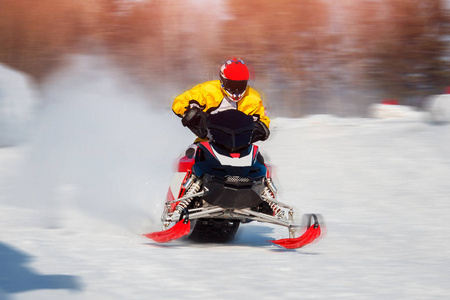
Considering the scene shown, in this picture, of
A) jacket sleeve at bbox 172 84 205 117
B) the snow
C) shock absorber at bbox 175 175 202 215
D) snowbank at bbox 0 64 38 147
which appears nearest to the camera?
the snow

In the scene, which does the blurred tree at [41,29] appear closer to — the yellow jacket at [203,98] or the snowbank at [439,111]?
the snowbank at [439,111]

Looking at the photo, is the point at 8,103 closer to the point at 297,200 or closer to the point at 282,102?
the point at 297,200

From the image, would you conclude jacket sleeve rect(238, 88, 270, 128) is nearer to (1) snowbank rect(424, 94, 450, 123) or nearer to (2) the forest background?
(1) snowbank rect(424, 94, 450, 123)

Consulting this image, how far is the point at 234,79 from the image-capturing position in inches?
271

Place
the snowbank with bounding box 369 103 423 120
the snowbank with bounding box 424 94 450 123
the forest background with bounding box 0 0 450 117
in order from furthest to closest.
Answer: the forest background with bounding box 0 0 450 117, the snowbank with bounding box 369 103 423 120, the snowbank with bounding box 424 94 450 123

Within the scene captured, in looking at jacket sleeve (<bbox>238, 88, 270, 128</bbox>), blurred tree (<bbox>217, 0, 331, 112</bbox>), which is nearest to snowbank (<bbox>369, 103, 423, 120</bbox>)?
blurred tree (<bbox>217, 0, 331, 112</bbox>)

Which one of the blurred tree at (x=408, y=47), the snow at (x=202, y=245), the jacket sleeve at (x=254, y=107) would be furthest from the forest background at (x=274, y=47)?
the jacket sleeve at (x=254, y=107)

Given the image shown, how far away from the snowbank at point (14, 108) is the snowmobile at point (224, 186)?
10.2m

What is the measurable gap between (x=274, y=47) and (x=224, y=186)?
2718 cm

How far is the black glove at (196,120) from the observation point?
265 inches

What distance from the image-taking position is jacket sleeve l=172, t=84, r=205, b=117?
22.8ft

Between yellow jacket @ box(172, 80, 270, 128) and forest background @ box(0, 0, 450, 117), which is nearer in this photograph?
yellow jacket @ box(172, 80, 270, 128)

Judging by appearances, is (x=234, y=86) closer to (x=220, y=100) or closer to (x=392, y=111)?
(x=220, y=100)

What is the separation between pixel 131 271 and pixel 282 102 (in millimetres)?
25019
